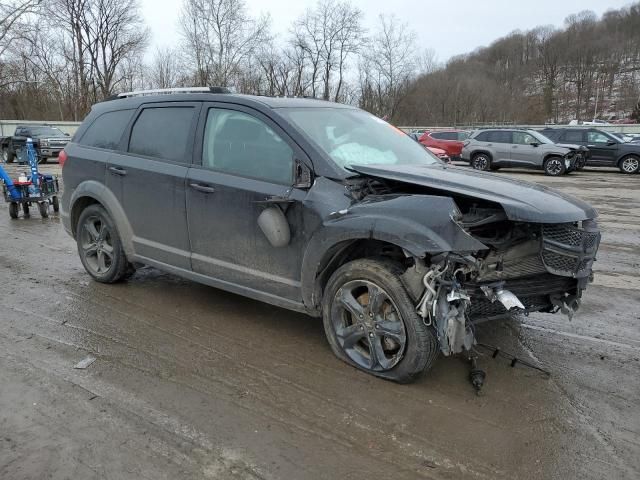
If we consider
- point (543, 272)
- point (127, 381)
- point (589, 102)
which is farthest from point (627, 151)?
point (589, 102)

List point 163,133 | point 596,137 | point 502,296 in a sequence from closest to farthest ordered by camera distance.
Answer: point 502,296 < point 163,133 < point 596,137

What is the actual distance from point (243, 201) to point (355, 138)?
1.03m

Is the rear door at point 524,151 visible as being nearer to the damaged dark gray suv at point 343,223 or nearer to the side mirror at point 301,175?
the damaged dark gray suv at point 343,223

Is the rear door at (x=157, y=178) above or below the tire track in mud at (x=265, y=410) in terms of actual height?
above

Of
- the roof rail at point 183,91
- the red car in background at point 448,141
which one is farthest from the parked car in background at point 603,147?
the roof rail at point 183,91

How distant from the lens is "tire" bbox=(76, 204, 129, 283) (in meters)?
5.05

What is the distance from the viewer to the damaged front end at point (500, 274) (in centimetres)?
305

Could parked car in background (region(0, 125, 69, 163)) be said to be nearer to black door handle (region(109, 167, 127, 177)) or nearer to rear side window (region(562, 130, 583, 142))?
black door handle (region(109, 167, 127, 177))

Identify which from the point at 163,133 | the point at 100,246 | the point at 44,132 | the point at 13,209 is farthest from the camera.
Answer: the point at 44,132

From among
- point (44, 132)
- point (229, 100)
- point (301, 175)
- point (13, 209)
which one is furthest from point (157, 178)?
point (44, 132)

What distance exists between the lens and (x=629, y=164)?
68.8 ft

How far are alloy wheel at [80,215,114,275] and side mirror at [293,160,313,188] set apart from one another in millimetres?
2385

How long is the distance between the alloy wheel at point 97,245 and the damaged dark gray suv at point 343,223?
34cm

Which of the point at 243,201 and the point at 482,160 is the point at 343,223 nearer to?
the point at 243,201
